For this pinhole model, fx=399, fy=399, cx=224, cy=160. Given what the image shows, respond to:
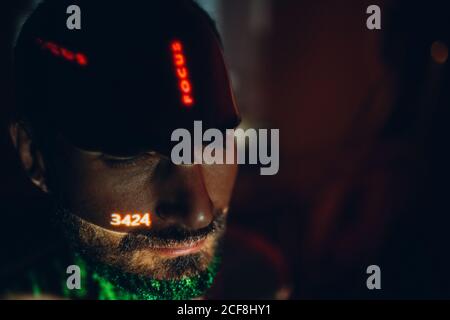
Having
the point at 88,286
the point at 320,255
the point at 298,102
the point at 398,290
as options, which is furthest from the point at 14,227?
the point at 298,102

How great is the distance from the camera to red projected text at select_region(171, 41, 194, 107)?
1.03 meters

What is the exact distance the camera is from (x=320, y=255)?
2.62 m

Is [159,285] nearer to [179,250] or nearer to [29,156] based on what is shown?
[179,250]

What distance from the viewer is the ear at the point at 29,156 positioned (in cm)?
133

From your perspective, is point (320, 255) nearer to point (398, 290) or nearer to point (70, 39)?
point (398, 290)

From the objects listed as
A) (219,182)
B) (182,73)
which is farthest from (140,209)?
(182,73)

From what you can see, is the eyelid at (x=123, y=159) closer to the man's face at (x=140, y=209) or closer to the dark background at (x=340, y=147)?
the man's face at (x=140, y=209)

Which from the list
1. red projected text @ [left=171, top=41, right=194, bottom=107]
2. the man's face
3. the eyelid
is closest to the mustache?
the man's face

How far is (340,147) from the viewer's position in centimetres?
322

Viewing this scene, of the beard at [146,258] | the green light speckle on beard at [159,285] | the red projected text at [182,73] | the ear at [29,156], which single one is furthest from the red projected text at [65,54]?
the green light speckle on beard at [159,285]

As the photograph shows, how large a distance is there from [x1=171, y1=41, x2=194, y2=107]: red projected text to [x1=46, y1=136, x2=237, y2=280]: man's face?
8.9 inches

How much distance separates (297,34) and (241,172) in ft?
4.00

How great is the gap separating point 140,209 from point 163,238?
0.37ft

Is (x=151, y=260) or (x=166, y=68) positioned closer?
(x=166, y=68)
